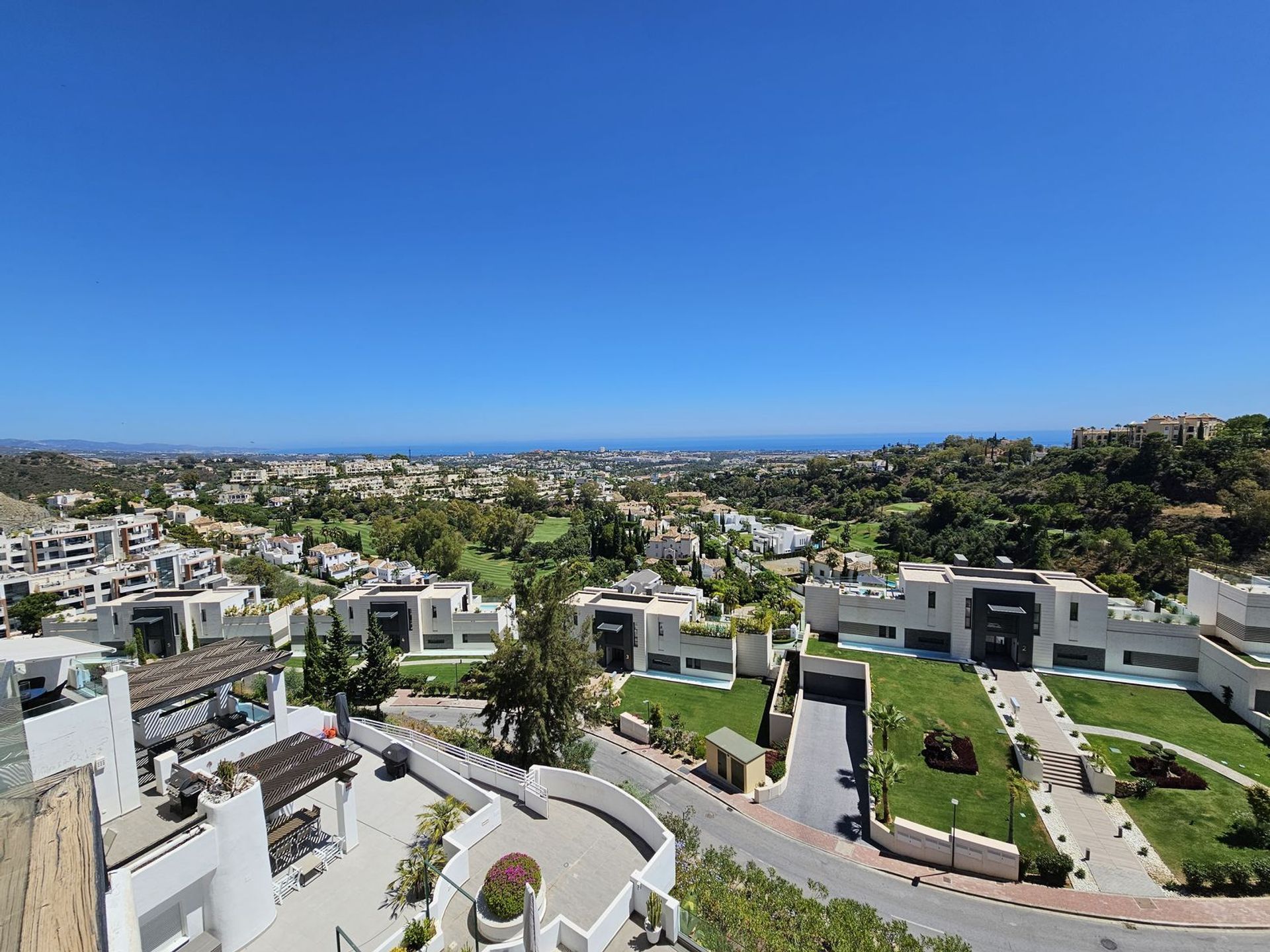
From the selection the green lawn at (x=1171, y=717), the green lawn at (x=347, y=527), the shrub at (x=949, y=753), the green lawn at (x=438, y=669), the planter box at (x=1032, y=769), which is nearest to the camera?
A: the planter box at (x=1032, y=769)

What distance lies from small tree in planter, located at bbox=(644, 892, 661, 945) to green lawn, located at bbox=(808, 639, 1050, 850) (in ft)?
35.0

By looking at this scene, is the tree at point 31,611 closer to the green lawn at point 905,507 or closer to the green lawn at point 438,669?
the green lawn at point 438,669

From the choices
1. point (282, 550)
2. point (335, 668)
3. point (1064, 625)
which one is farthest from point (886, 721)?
point (282, 550)

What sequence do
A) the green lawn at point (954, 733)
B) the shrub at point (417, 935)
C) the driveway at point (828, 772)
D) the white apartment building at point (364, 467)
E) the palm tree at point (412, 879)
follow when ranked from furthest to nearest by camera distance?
1. the white apartment building at point (364, 467)
2. the driveway at point (828, 772)
3. the green lawn at point (954, 733)
4. the palm tree at point (412, 879)
5. the shrub at point (417, 935)

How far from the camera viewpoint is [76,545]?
45.7m

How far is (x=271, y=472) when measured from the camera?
154 metres

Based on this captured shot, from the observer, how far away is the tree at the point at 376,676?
24.0 meters

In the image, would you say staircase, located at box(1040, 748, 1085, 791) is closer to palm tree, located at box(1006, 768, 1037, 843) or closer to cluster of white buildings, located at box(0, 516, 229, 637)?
palm tree, located at box(1006, 768, 1037, 843)

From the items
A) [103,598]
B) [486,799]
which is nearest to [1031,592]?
[486,799]

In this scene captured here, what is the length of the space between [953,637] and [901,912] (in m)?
15.6

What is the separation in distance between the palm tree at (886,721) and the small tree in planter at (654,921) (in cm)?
1301

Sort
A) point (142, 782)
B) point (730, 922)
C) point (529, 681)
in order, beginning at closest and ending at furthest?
1. point (730, 922)
2. point (142, 782)
3. point (529, 681)

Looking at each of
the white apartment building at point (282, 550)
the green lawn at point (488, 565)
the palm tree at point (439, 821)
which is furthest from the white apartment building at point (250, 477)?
the palm tree at point (439, 821)

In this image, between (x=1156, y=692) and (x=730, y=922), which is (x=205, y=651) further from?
(x=1156, y=692)
